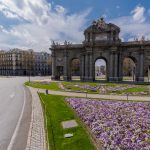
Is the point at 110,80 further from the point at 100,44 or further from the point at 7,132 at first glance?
the point at 7,132

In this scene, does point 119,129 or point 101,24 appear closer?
point 119,129

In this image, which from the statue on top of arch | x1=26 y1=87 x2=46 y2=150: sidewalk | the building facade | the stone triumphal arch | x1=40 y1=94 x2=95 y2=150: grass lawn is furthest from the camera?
the building facade

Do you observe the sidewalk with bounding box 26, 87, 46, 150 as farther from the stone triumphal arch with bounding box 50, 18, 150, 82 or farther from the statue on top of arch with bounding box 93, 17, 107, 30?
the statue on top of arch with bounding box 93, 17, 107, 30

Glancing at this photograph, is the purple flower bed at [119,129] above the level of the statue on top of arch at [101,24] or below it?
below

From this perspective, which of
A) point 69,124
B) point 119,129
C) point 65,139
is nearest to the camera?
point 65,139

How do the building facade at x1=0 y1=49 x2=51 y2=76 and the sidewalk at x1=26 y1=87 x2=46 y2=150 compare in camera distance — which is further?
the building facade at x1=0 y1=49 x2=51 y2=76

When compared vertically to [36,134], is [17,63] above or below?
above

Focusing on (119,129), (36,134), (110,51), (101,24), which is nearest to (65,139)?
(36,134)

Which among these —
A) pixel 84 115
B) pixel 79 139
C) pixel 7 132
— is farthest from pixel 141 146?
pixel 7 132

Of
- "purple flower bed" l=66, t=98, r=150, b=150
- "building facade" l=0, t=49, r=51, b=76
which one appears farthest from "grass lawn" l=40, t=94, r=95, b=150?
"building facade" l=0, t=49, r=51, b=76

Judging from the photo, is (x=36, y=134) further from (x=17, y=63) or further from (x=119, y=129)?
(x=17, y=63)

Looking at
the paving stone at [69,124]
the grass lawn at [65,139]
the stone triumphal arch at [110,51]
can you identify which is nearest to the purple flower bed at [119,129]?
the grass lawn at [65,139]

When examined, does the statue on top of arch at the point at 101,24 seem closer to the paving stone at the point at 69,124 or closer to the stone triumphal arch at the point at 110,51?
the stone triumphal arch at the point at 110,51

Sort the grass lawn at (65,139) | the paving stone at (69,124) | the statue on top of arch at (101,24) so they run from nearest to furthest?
the grass lawn at (65,139) < the paving stone at (69,124) < the statue on top of arch at (101,24)
